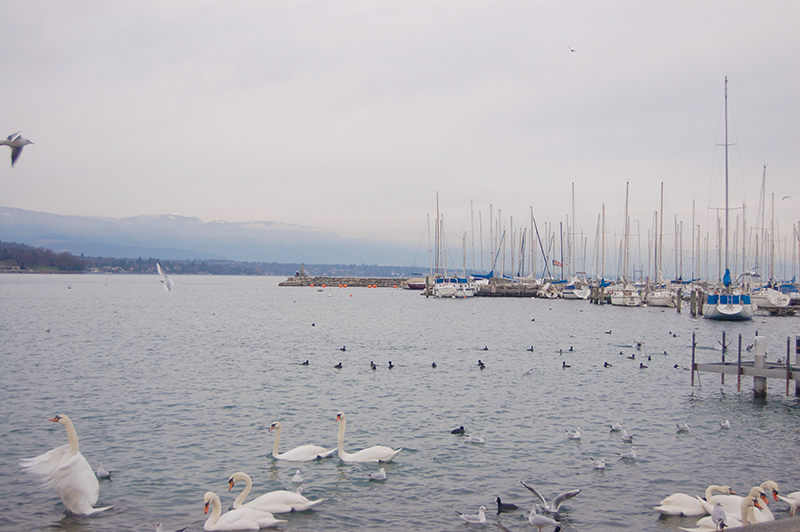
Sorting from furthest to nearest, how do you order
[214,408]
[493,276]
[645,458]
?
[493,276] → [214,408] → [645,458]

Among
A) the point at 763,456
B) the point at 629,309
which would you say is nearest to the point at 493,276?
the point at 629,309

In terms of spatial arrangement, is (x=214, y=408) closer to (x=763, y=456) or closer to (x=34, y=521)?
(x=34, y=521)

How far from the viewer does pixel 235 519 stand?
10.9 m

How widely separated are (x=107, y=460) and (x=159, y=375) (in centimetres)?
1354

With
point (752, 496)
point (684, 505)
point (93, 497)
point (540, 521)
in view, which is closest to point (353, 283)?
point (93, 497)

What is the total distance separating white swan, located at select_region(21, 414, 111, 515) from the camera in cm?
1147

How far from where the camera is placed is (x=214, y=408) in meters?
20.7

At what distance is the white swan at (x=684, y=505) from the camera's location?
1160cm

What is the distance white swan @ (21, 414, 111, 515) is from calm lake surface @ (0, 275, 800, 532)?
11.5 inches

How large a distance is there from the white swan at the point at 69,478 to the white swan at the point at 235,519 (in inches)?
99.3

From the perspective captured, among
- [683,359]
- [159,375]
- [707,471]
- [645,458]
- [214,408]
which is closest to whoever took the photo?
[707,471]

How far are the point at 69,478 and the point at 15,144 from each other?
254 inches

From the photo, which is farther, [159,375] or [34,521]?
[159,375]

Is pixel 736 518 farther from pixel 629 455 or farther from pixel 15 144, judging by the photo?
pixel 15 144
